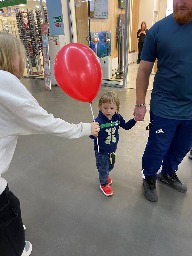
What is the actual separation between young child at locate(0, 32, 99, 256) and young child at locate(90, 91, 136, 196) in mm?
491

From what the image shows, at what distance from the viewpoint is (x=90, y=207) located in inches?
74.7

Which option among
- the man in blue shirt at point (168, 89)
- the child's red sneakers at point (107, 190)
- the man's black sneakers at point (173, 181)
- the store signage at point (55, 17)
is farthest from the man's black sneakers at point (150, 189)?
the store signage at point (55, 17)

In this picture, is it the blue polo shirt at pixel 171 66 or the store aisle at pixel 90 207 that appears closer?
the blue polo shirt at pixel 171 66

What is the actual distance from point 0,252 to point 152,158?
1234 millimetres

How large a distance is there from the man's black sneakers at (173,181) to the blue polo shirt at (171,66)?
0.67 metres

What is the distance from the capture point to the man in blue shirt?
1.45 meters

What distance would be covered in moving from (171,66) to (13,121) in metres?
1.08

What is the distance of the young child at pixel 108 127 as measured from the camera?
1.68 m

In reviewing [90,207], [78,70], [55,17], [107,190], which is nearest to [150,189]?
[107,190]

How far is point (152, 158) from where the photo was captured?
6.10 ft

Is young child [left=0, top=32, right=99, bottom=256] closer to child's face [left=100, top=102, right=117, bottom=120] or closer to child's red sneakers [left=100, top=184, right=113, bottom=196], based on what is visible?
child's face [left=100, top=102, right=117, bottom=120]

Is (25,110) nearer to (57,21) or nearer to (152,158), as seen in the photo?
(152,158)

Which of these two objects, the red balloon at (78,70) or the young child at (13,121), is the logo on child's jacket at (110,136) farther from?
the young child at (13,121)

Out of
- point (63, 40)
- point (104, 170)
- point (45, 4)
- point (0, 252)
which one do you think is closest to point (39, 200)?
point (104, 170)
